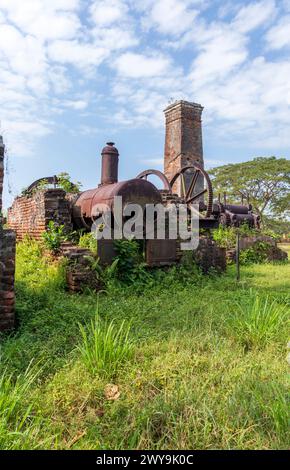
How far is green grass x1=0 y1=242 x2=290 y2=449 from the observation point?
6.48 ft

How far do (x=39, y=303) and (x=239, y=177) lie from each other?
25.3 m

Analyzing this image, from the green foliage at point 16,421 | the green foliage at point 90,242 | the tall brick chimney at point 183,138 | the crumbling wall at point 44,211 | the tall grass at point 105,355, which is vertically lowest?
the green foliage at point 16,421

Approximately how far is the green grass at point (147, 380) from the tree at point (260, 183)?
24.2 meters

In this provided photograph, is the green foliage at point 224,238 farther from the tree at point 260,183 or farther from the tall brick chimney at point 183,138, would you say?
the tree at point 260,183

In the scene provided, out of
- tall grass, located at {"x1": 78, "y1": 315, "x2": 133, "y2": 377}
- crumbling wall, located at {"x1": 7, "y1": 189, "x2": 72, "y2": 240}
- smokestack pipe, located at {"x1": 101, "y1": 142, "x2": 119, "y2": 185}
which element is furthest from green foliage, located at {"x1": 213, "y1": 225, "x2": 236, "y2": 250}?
tall grass, located at {"x1": 78, "y1": 315, "x2": 133, "y2": 377}

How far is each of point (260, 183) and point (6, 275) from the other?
25.9 m

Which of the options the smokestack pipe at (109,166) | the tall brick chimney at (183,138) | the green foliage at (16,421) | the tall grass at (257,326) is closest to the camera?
the green foliage at (16,421)

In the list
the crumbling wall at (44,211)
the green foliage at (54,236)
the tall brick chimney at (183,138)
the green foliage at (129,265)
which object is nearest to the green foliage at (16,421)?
the green foliage at (129,265)

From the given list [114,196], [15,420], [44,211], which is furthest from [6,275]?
[44,211]

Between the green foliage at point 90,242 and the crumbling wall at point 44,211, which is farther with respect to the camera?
the crumbling wall at point 44,211

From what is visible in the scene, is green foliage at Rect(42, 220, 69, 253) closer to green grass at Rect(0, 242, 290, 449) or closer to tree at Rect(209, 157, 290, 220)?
green grass at Rect(0, 242, 290, 449)

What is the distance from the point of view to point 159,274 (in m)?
7.00

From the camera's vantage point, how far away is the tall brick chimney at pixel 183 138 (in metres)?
16.2

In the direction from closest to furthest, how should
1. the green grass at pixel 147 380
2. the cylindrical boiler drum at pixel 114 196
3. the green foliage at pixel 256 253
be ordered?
the green grass at pixel 147 380 → the cylindrical boiler drum at pixel 114 196 → the green foliage at pixel 256 253
